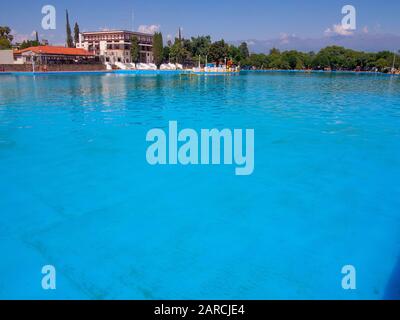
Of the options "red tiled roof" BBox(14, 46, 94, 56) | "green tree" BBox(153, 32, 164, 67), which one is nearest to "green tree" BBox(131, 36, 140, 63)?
"green tree" BBox(153, 32, 164, 67)

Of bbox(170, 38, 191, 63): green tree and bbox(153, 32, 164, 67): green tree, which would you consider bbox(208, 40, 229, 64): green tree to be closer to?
bbox(170, 38, 191, 63): green tree

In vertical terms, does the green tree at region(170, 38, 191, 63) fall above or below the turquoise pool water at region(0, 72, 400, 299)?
above

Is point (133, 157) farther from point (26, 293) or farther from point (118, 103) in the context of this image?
point (118, 103)

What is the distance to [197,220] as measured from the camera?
22.1ft

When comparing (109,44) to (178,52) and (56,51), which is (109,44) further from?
(56,51)

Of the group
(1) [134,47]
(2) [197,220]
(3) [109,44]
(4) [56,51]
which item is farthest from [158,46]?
(2) [197,220]

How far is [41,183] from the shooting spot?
839 centimetres

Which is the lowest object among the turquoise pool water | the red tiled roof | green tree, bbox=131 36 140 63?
the turquoise pool water

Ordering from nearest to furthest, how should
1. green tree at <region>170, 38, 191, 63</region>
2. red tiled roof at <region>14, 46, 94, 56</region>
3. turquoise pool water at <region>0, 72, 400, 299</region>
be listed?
turquoise pool water at <region>0, 72, 400, 299</region> < red tiled roof at <region>14, 46, 94, 56</region> < green tree at <region>170, 38, 191, 63</region>

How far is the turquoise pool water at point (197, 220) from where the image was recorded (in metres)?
4.82

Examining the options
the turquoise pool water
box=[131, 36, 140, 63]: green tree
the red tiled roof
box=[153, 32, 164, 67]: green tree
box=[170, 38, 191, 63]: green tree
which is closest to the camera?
the turquoise pool water

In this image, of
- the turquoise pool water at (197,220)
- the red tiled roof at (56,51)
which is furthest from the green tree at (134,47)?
the turquoise pool water at (197,220)

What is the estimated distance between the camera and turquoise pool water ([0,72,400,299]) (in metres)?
4.82

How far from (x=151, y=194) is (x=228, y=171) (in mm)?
2565
